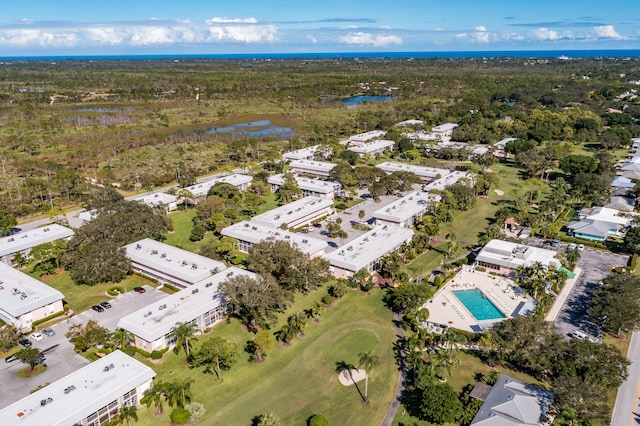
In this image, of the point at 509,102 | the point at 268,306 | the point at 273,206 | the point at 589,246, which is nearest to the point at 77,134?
the point at 273,206

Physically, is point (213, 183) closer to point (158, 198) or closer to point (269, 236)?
point (158, 198)

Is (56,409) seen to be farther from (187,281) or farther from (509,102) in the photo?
(509,102)

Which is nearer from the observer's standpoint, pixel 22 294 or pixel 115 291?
pixel 22 294

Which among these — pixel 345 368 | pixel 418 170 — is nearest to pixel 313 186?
pixel 418 170

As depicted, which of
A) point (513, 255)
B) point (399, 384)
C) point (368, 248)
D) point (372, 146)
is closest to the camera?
point (399, 384)

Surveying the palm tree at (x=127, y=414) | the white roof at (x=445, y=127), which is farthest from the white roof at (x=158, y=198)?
the white roof at (x=445, y=127)

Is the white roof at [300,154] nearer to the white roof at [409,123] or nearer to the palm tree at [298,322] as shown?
the white roof at [409,123]

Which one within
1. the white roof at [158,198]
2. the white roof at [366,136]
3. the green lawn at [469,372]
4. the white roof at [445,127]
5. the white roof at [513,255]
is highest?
the white roof at [445,127]

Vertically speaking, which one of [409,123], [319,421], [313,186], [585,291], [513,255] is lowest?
[585,291]
